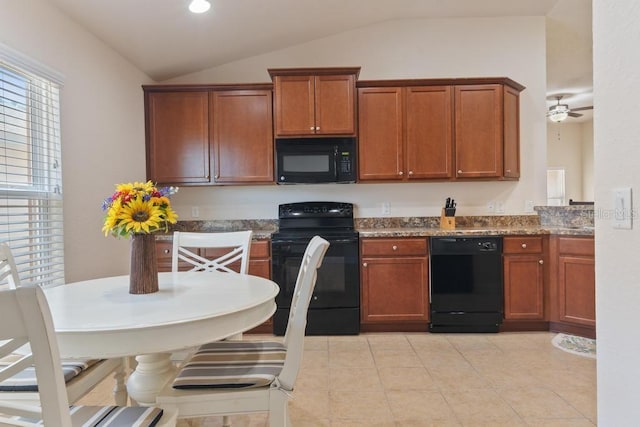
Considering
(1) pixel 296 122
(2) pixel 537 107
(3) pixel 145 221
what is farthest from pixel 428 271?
(3) pixel 145 221

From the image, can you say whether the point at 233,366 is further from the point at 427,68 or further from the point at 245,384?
the point at 427,68

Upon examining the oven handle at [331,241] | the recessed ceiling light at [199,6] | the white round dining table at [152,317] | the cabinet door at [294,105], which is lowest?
the white round dining table at [152,317]

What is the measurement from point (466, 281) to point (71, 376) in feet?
9.34

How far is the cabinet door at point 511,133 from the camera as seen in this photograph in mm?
3453

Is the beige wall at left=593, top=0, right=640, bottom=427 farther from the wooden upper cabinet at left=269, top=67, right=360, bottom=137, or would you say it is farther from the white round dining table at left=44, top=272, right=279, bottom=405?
the wooden upper cabinet at left=269, top=67, right=360, bottom=137

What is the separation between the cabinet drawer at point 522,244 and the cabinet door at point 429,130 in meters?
0.82

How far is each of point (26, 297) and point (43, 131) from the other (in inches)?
77.7

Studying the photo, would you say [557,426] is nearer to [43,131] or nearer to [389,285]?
[389,285]

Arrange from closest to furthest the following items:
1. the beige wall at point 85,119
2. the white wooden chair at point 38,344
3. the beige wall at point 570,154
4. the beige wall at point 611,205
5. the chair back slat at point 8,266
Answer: the white wooden chair at point 38,344, the beige wall at point 611,205, the chair back slat at point 8,266, the beige wall at point 85,119, the beige wall at point 570,154

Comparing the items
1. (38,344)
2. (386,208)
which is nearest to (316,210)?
(386,208)

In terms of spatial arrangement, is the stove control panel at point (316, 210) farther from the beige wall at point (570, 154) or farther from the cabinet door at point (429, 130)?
the beige wall at point (570, 154)

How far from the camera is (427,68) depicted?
374 cm

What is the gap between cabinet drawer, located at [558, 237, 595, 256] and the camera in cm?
297

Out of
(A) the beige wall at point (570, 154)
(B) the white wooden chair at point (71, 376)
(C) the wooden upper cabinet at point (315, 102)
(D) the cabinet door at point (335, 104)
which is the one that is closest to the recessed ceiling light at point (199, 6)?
A: (C) the wooden upper cabinet at point (315, 102)
